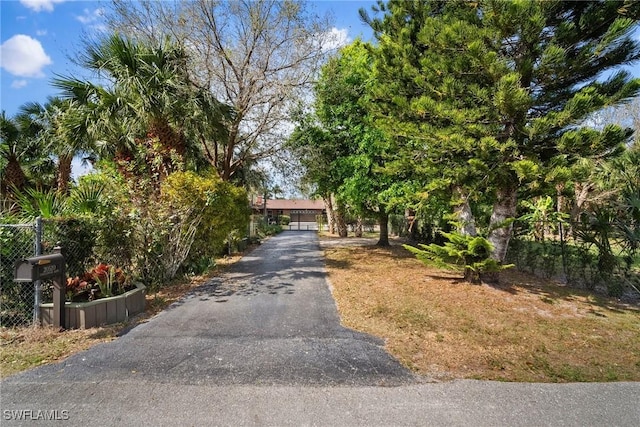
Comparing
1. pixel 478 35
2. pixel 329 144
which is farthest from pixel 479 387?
pixel 329 144

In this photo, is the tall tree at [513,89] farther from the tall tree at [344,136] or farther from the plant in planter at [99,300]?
the plant in planter at [99,300]

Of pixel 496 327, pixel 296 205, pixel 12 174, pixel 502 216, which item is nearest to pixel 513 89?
pixel 502 216

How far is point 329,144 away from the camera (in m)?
12.0

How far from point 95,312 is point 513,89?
7.11 metres

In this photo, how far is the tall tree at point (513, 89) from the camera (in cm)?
532

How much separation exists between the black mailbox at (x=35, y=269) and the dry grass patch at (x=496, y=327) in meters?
4.07

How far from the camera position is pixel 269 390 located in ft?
10.0

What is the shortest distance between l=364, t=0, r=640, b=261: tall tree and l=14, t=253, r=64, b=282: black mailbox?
6438mm

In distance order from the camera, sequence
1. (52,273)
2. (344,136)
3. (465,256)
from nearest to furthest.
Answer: (52,273) → (465,256) → (344,136)

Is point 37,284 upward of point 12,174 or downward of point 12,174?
downward

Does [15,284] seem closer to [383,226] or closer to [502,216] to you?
[502,216]

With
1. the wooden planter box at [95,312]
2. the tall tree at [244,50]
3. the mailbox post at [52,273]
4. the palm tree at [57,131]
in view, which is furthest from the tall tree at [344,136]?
the mailbox post at [52,273]

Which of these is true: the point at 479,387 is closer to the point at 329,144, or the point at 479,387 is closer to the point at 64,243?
the point at 64,243

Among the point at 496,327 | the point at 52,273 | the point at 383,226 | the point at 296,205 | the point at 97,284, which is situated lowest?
the point at 496,327
